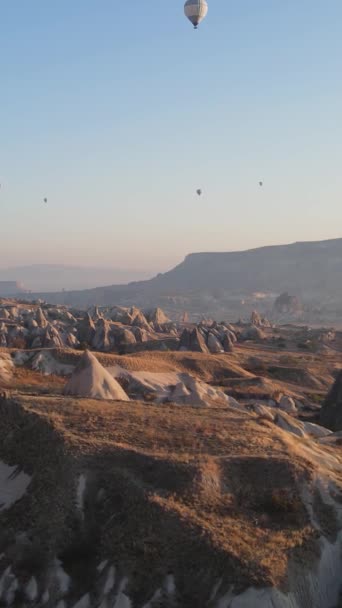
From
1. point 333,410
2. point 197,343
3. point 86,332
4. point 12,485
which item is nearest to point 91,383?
point 12,485

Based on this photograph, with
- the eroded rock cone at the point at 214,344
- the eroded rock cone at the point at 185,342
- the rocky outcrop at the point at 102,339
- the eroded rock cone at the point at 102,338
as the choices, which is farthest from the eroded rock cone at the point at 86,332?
Answer: the eroded rock cone at the point at 214,344

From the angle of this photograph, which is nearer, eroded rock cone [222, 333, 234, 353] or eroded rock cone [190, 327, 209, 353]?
eroded rock cone [190, 327, 209, 353]

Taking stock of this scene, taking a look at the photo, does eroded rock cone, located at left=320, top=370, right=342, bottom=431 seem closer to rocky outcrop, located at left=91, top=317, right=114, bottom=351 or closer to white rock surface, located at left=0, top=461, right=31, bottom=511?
white rock surface, located at left=0, top=461, right=31, bottom=511

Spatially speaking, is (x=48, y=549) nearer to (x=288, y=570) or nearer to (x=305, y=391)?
(x=288, y=570)

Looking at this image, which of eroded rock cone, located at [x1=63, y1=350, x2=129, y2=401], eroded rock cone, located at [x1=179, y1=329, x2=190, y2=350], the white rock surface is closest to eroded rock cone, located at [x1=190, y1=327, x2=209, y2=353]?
eroded rock cone, located at [x1=179, y1=329, x2=190, y2=350]

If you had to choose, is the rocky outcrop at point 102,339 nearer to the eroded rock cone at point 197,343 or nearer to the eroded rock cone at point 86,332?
the eroded rock cone at point 86,332
